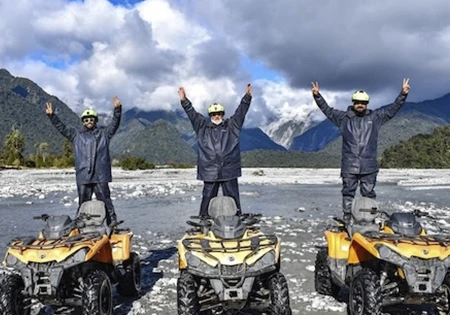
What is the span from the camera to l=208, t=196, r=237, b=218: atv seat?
619cm

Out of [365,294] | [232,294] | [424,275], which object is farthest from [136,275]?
[424,275]

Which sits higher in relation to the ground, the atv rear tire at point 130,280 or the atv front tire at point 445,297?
the atv front tire at point 445,297

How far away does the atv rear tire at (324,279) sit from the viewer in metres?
6.43

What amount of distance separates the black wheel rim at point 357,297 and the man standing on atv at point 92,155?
A: 376cm

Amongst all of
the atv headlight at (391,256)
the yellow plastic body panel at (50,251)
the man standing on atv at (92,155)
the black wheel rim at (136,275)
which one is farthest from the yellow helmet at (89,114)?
the atv headlight at (391,256)

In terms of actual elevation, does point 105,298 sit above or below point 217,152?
below

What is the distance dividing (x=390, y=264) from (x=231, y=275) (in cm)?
161

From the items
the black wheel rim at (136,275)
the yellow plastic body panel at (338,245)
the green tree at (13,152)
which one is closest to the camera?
the yellow plastic body panel at (338,245)

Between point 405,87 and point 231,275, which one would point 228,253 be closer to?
point 231,275

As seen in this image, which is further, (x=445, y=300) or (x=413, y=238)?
(x=413, y=238)

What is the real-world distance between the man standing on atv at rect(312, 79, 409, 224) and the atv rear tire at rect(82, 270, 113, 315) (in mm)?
3451

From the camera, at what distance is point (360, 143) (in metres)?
7.16

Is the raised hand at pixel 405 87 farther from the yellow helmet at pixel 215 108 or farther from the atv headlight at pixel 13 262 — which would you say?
the atv headlight at pixel 13 262

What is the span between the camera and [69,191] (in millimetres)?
25375
